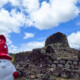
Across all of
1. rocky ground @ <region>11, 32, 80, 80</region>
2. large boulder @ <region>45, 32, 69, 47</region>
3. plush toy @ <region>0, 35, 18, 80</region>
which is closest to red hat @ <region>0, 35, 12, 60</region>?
plush toy @ <region>0, 35, 18, 80</region>

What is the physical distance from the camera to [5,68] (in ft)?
15.1

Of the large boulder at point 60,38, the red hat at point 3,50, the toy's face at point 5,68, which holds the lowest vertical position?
the toy's face at point 5,68

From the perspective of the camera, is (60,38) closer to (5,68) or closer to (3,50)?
(3,50)

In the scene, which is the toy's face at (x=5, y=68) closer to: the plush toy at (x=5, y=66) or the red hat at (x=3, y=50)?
the plush toy at (x=5, y=66)

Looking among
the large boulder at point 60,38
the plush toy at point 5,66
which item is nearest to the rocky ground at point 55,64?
the large boulder at point 60,38

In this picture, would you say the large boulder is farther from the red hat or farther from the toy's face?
the toy's face

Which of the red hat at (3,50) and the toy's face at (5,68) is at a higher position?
the red hat at (3,50)

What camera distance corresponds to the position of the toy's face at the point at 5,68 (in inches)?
179

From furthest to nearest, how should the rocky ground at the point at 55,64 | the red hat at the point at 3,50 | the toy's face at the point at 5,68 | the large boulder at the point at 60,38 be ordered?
1. the large boulder at the point at 60,38
2. the rocky ground at the point at 55,64
3. the red hat at the point at 3,50
4. the toy's face at the point at 5,68

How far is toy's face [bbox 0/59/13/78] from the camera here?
456cm

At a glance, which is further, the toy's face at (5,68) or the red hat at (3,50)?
the red hat at (3,50)

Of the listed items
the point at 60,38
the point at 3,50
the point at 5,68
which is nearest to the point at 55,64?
the point at 60,38

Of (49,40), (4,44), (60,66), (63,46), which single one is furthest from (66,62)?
(4,44)

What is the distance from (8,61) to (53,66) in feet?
22.2
